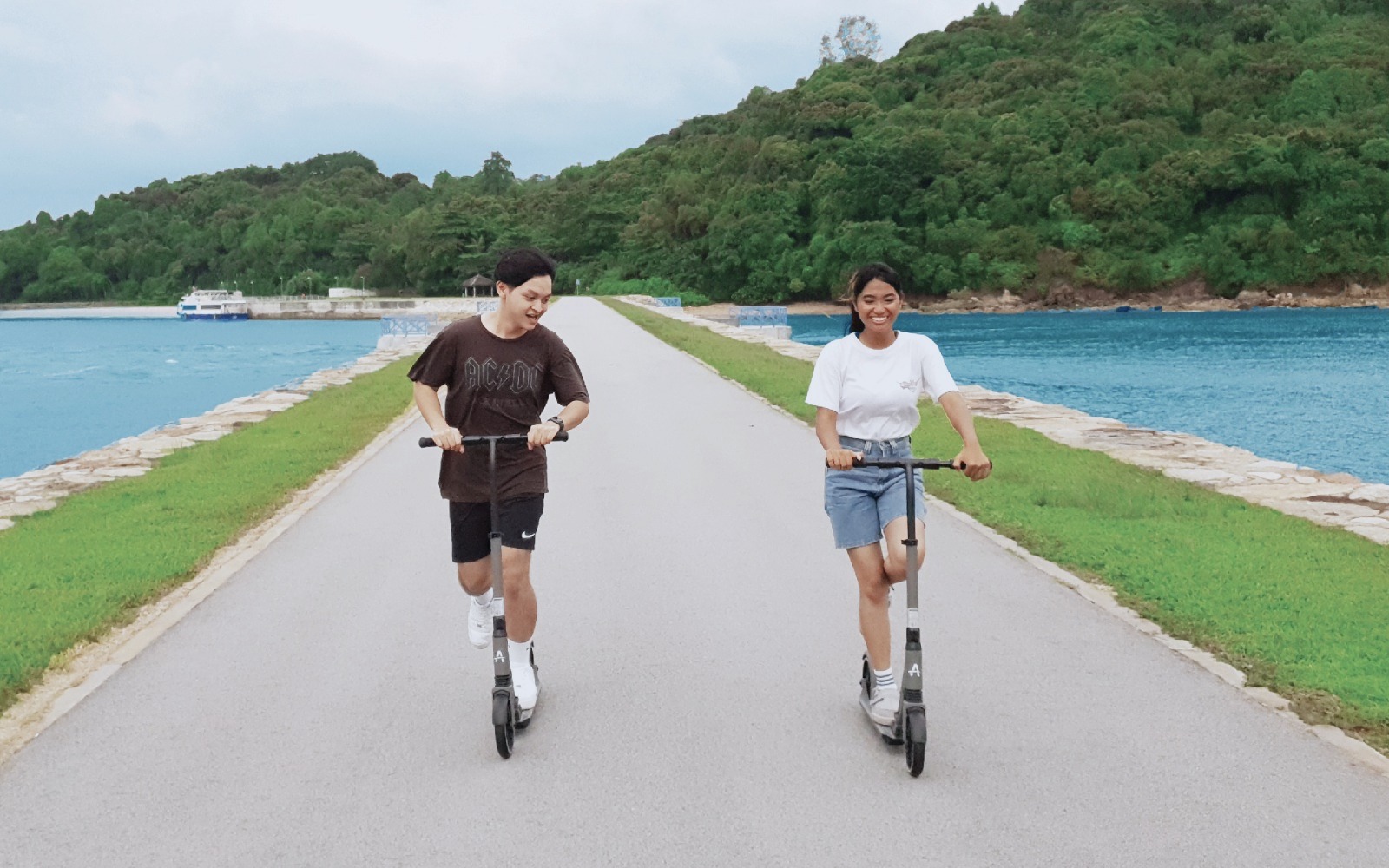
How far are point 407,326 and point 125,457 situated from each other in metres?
27.8

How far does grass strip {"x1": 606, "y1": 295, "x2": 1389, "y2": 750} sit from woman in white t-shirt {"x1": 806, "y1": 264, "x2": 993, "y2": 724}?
5.69ft

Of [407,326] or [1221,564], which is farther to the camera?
[407,326]

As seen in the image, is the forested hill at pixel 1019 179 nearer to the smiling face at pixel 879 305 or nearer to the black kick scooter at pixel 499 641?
the smiling face at pixel 879 305

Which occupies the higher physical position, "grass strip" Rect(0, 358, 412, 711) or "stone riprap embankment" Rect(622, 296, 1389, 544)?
"grass strip" Rect(0, 358, 412, 711)

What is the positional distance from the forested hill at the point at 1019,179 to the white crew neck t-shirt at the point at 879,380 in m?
87.7

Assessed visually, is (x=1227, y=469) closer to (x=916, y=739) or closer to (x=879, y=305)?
(x=879, y=305)

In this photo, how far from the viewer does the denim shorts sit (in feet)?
15.3

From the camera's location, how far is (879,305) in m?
4.59

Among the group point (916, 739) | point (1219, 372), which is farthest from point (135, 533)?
point (1219, 372)

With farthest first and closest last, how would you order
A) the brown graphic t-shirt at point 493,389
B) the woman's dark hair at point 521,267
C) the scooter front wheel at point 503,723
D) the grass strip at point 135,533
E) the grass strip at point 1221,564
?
the grass strip at point 135,533 < the grass strip at point 1221,564 < the brown graphic t-shirt at point 493,389 < the woman's dark hair at point 521,267 < the scooter front wheel at point 503,723

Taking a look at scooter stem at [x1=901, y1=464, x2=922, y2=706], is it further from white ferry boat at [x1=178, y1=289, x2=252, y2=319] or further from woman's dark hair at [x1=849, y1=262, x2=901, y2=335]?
white ferry boat at [x1=178, y1=289, x2=252, y2=319]

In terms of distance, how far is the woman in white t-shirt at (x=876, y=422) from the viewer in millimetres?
4609

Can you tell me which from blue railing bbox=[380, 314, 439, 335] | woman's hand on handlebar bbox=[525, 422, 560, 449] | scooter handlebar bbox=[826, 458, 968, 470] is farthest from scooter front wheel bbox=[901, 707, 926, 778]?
blue railing bbox=[380, 314, 439, 335]

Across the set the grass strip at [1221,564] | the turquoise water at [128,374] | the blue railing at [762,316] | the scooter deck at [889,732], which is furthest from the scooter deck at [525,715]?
the blue railing at [762,316]
